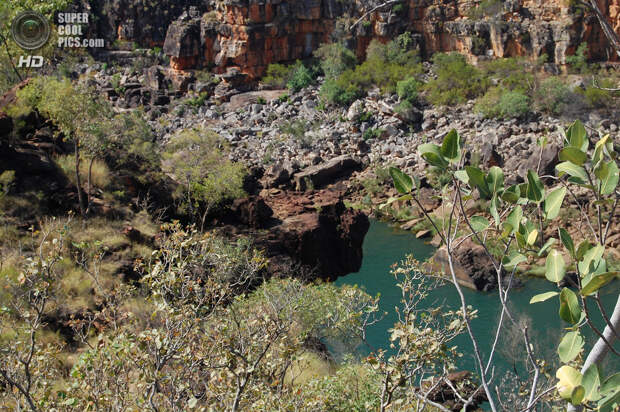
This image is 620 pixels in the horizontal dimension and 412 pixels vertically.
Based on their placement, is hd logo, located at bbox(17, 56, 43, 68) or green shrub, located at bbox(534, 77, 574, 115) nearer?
hd logo, located at bbox(17, 56, 43, 68)

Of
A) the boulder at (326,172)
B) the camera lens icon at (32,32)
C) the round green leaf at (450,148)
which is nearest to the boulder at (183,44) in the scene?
the boulder at (326,172)

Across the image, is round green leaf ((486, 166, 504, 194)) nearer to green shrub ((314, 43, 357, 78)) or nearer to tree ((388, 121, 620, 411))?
tree ((388, 121, 620, 411))

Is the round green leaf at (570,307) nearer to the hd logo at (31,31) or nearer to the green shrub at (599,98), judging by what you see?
the hd logo at (31,31)

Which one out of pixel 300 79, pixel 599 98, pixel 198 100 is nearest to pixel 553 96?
pixel 599 98

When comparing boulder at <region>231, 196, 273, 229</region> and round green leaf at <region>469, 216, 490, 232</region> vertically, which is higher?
round green leaf at <region>469, 216, 490, 232</region>

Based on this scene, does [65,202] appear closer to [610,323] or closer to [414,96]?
[610,323]

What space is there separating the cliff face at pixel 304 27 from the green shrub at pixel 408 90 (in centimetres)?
422

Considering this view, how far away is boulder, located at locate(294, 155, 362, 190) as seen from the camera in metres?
22.2

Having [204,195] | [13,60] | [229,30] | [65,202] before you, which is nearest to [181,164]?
[204,195]

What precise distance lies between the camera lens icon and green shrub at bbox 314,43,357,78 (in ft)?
53.3

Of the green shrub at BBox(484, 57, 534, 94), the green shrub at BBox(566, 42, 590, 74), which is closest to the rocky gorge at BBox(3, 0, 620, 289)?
the green shrub at BBox(566, 42, 590, 74)

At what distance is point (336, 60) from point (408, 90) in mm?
5335

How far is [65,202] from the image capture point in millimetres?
11336

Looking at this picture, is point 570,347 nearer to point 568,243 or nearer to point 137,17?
point 568,243
